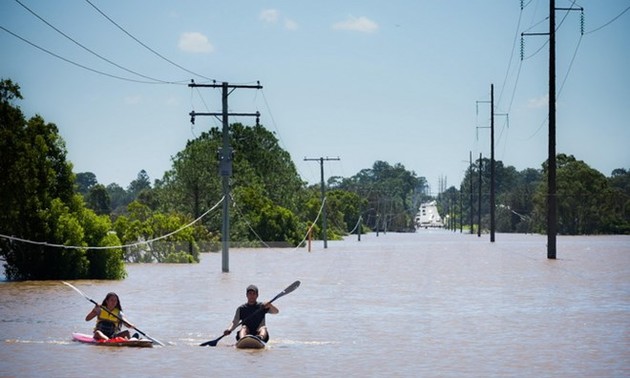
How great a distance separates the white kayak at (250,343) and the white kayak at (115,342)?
4.73 feet

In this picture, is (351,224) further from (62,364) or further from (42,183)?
(62,364)

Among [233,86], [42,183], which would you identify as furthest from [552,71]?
[42,183]

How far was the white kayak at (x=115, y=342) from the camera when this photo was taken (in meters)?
17.5

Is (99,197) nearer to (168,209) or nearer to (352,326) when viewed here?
(168,209)

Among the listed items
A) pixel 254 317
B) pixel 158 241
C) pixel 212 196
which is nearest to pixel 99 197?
pixel 212 196

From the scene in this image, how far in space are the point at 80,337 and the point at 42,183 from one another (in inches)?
718

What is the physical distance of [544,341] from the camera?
59.7ft

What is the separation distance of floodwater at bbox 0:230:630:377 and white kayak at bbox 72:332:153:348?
20cm

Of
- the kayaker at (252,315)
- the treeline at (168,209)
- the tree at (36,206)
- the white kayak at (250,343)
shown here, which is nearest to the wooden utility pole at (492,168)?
the treeline at (168,209)

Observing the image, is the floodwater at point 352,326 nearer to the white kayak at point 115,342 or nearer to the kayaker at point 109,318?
the white kayak at point 115,342

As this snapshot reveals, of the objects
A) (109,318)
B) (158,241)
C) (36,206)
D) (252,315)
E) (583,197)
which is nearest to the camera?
(252,315)

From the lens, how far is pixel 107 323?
61.0 feet

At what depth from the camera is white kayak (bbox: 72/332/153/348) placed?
17453 mm

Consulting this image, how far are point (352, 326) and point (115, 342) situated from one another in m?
5.10
